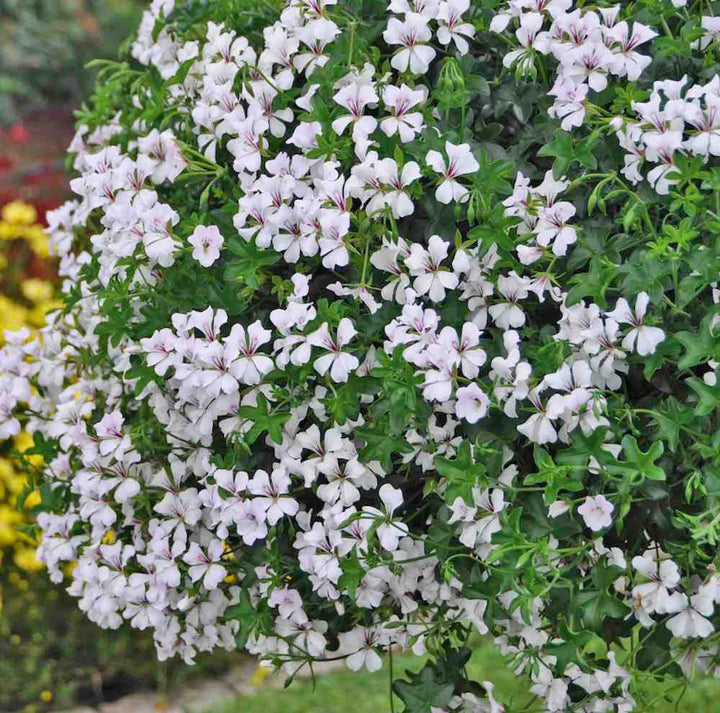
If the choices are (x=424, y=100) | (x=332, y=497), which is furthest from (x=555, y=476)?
(x=424, y=100)

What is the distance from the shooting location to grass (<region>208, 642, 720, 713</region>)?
3381 millimetres

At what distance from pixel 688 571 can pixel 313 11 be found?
3.26ft

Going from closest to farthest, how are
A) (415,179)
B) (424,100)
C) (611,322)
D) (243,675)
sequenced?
1. (611,322)
2. (415,179)
3. (424,100)
4. (243,675)

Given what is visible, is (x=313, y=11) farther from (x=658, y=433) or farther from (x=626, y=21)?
(x=658, y=433)

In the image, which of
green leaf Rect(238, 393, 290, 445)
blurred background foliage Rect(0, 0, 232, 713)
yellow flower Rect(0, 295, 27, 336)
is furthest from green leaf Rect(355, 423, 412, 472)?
yellow flower Rect(0, 295, 27, 336)

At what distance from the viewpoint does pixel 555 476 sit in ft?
4.81

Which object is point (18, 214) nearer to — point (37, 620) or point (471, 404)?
point (37, 620)

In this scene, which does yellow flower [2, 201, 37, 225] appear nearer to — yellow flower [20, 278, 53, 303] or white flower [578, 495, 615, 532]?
yellow flower [20, 278, 53, 303]

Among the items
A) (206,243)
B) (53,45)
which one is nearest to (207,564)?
(206,243)

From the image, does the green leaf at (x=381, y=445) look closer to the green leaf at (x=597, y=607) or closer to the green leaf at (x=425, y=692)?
the green leaf at (x=597, y=607)

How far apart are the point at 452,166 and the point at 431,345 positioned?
260 mm

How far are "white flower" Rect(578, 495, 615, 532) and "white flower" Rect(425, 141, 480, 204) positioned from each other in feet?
1.50

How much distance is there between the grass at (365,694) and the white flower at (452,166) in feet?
6.86

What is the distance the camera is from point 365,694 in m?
3.65
